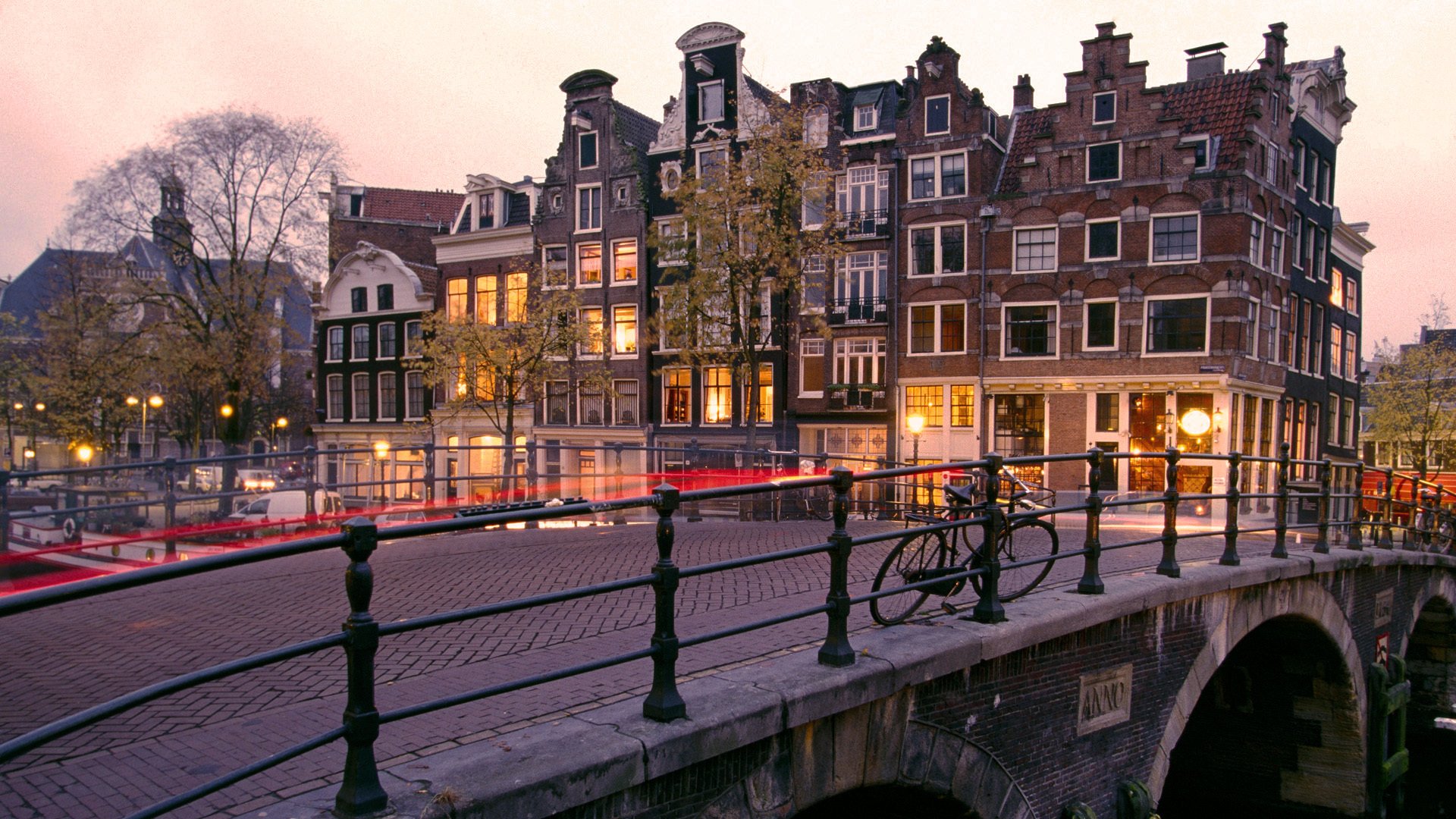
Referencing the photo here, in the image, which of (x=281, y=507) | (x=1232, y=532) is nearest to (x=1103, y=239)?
(x=1232, y=532)

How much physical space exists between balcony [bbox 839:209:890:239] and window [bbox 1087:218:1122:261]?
6.33 m

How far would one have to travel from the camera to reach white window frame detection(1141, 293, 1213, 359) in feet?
87.9

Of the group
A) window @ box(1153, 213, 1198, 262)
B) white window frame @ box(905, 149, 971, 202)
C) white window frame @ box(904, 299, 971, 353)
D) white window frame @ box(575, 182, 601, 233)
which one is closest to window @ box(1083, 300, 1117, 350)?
window @ box(1153, 213, 1198, 262)

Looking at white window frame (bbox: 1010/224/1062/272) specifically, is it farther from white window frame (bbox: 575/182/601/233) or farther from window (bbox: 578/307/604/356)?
white window frame (bbox: 575/182/601/233)

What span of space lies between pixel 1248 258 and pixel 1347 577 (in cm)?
1822

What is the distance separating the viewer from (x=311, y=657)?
228 inches

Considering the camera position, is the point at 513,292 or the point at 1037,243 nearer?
the point at 1037,243

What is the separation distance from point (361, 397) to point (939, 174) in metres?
27.8

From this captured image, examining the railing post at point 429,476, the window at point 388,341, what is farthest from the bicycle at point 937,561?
the window at point 388,341

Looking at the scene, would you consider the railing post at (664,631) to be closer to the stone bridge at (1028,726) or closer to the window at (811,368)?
the stone bridge at (1028,726)

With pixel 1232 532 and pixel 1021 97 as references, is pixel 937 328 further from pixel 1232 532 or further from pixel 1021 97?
pixel 1232 532

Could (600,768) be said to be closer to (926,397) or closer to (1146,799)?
(1146,799)

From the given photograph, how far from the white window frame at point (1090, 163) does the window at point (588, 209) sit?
17.3m

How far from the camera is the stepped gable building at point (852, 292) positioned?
31.2 meters
